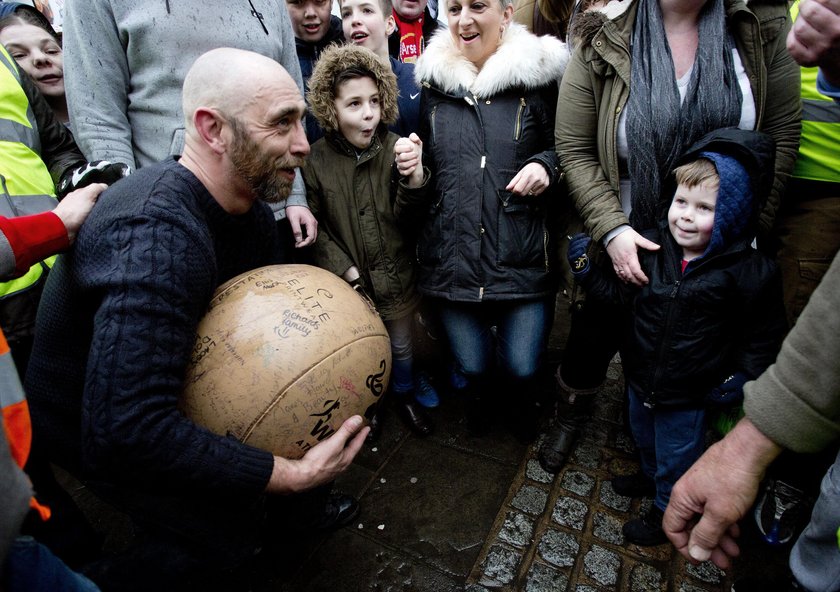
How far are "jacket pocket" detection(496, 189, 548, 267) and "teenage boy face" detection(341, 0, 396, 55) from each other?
165cm

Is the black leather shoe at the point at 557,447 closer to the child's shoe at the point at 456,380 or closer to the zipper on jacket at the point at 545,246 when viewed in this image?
the child's shoe at the point at 456,380

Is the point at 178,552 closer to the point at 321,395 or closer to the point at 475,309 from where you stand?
the point at 321,395

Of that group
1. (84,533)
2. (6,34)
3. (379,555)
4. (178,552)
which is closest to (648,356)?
(379,555)

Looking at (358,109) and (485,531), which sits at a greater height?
(358,109)

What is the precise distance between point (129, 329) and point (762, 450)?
193 cm

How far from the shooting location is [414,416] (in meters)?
3.42

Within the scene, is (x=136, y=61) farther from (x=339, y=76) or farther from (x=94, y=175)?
(x=339, y=76)

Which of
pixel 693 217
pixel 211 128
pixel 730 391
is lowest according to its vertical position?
pixel 730 391

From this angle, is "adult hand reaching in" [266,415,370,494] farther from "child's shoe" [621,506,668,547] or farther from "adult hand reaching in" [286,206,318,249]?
"child's shoe" [621,506,668,547]

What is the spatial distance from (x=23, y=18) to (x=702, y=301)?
4.40 m

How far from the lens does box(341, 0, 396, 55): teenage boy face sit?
3393mm

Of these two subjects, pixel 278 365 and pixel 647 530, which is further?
pixel 647 530

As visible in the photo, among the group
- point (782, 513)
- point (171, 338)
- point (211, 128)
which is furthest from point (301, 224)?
point (782, 513)

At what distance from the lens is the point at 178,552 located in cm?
194
